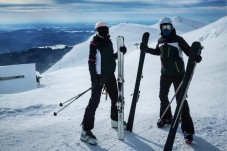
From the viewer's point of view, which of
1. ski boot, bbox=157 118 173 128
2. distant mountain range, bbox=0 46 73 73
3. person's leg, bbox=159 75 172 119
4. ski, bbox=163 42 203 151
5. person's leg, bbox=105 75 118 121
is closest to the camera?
ski, bbox=163 42 203 151

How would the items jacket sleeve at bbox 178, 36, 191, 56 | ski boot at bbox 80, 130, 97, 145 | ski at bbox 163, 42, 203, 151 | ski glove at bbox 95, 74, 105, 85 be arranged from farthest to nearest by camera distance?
ski glove at bbox 95, 74, 105, 85 → ski boot at bbox 80, 130, 97, 145 → jacket sleeve at bbox 178, 36, 191, 56 → ski at bbox 163, 42, 203, 151

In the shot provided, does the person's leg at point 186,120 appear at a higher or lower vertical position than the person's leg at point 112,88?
lower

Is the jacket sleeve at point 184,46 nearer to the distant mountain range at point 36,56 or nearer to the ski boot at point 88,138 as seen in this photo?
the ski boot at point 88,138

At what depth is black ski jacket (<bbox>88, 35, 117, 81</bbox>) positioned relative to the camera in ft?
18.1

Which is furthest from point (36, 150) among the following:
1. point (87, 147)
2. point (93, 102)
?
point (93, 102)

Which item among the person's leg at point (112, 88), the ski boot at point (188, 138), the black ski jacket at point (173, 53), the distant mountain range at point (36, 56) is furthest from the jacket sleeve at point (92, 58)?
the distant mountain range at point (36, 56)

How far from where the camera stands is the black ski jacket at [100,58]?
5.52 metres

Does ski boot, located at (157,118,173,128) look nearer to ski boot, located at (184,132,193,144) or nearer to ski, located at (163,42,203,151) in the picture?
ski boot, located at (184,132,193,144)

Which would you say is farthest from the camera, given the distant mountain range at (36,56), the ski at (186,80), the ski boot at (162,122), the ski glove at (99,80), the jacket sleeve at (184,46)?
the distant mountain range at (36,56)

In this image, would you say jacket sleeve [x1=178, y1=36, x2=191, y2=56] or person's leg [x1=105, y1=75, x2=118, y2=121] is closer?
jacket sleeve [x1=178, y1=36, x2=191, y2=56]

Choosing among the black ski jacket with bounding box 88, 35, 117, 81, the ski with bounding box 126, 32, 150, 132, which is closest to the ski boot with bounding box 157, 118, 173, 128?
the ski with bounding box 126, 32, 150, 132

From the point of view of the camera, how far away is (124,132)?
6000 mm

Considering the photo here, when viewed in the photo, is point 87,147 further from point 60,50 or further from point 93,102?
point 60,50

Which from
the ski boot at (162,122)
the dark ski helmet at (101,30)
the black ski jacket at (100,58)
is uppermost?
the dark ski helmet at (101,30)
